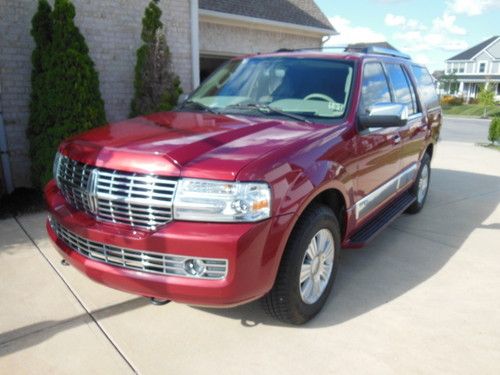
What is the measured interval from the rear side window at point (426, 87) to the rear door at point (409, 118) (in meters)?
0.32

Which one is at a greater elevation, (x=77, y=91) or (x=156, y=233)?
(x=77, y=91)

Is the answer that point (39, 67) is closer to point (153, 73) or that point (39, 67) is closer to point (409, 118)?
point (153, 73)

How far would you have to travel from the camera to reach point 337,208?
11.7 feet

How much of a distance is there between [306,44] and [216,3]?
11.1 ft

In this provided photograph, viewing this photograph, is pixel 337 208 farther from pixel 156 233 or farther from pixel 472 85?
pixel 472 85

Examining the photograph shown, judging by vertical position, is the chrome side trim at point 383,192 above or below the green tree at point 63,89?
below

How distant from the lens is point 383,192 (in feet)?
14.4

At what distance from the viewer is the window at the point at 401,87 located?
187 inches

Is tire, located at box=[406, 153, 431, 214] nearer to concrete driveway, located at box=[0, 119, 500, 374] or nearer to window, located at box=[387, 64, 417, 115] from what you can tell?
window, located at box=[387, 64, 417, 115]

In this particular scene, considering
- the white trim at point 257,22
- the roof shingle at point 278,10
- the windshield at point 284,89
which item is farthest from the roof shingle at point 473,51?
the windshield at point 284,89

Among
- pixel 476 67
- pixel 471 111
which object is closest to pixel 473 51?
pixel 476 67

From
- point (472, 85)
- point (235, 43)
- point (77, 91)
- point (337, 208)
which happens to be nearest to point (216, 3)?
point (235, 43)

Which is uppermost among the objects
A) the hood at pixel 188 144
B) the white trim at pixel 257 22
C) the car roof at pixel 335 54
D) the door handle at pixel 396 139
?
the white trim at pixel 257 22

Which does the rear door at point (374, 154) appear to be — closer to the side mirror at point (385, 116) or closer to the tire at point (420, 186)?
the side mirror at point (385, 116)
